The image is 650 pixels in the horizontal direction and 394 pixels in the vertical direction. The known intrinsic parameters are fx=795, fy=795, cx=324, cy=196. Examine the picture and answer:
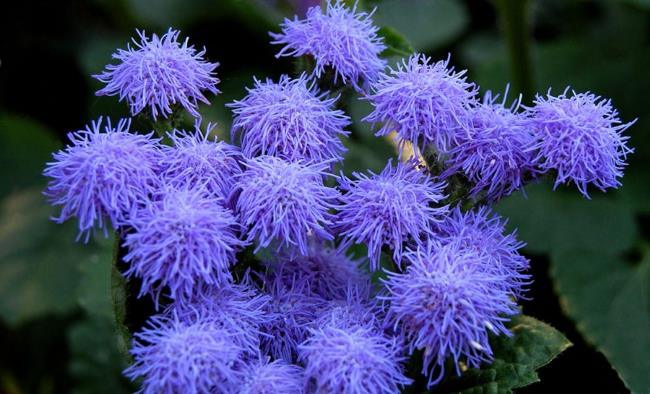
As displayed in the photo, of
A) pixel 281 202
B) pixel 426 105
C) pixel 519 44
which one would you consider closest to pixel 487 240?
pixel 426 105

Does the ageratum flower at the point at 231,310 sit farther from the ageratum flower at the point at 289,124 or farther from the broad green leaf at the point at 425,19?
the broad green leaf at the point at 425,19

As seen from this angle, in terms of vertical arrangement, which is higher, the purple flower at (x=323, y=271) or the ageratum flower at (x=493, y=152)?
the ageratum flower at (x=493, y=152)

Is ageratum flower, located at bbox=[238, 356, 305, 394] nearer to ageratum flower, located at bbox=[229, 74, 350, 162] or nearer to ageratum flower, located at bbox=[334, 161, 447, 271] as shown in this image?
ageratum flower, located at bbox=[334, 161, 447, 271]

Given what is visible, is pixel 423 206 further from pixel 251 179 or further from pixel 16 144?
pixel 16 144

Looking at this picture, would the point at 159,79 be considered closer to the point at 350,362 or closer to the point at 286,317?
the point at 286,317

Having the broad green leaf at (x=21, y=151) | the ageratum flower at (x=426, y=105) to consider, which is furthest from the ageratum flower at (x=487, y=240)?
the broad green leaf at (x=21, y=151)

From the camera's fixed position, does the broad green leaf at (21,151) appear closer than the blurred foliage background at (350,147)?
No
